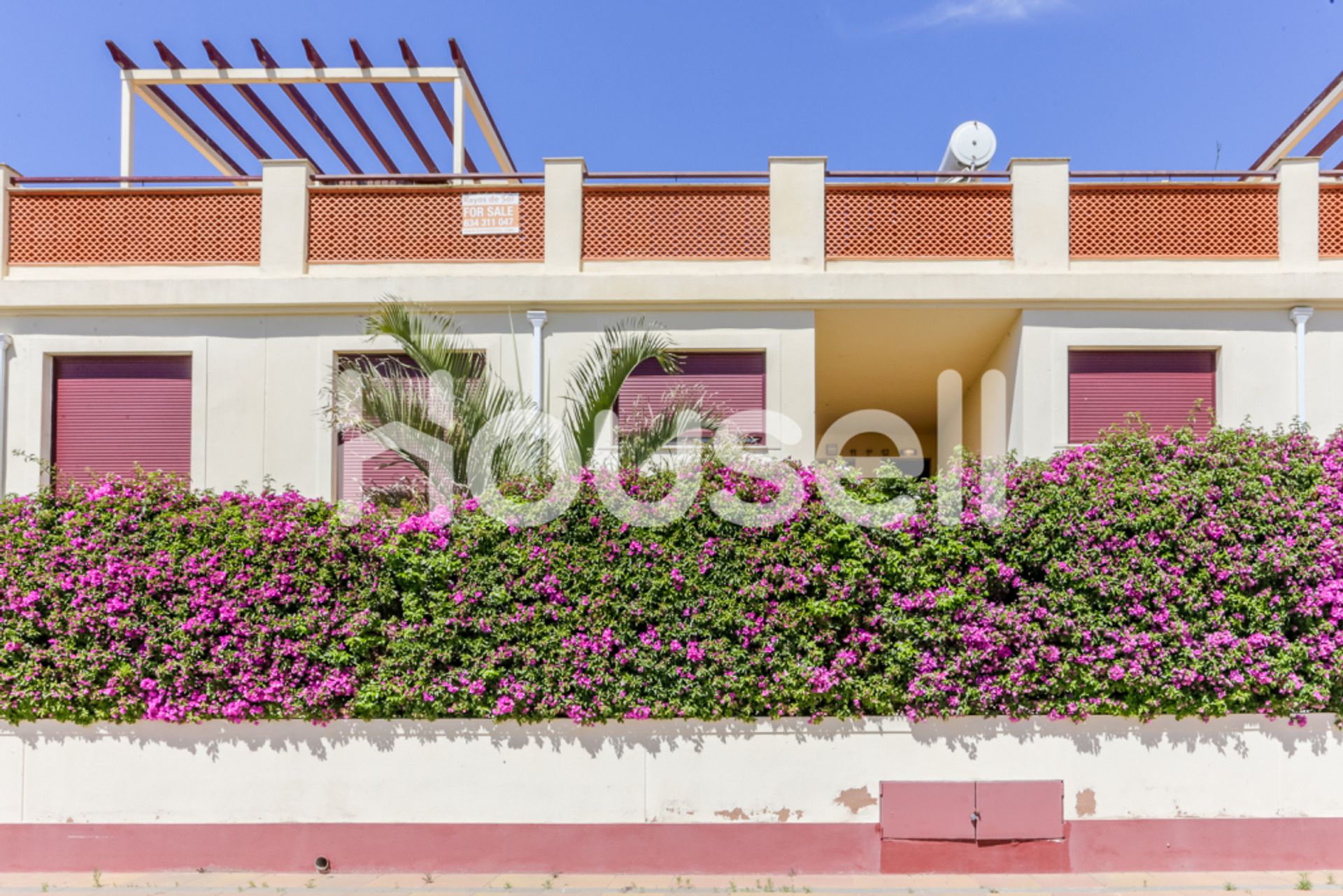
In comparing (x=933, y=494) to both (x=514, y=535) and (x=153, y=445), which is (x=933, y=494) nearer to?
(x=514, y=535)

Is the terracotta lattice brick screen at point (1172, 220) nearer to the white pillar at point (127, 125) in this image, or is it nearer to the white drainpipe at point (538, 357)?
the white drainpipe at point (538, 357)

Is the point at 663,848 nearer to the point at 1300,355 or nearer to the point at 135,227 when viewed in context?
the point at 1300,355

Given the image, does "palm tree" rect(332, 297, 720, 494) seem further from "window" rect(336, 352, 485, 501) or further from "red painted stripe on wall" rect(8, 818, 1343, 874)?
"red painted stripe on wall" rect(8, 818, 1343, 874)

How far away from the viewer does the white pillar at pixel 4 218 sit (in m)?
9.45

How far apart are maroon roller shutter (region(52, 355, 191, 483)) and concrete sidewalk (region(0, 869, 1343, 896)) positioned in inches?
162

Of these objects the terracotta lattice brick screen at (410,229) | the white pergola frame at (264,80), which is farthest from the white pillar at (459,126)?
the terracotta lattice brick screen at (410,229)

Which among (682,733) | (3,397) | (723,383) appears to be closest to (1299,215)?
(723,383)

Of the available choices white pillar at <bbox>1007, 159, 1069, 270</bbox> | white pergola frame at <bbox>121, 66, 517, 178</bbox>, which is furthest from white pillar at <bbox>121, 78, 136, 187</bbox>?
white pillar at <bbox>1007, 159, 1069, 270</bbox>

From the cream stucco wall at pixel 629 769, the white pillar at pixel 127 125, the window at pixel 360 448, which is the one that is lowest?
the cream stucco wall at pixel 629 769

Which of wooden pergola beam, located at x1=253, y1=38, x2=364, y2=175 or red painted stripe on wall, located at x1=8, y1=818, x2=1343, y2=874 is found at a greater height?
wooden pergola beam, located at x1=253, y1=38, x2=364, y2=175

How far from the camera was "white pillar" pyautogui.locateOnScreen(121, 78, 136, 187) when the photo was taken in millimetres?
10805

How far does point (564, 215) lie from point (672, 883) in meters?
6.06

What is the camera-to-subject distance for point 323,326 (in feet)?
30.6

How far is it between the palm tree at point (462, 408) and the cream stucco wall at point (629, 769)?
200 cm
